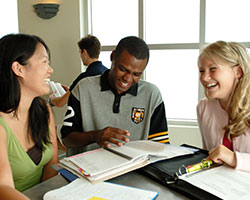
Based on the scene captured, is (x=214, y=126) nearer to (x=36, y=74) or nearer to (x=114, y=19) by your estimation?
(x=36, y=74)

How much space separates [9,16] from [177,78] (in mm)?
2808

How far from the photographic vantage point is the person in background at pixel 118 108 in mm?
1613

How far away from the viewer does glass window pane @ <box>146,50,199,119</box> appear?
11.0 ft

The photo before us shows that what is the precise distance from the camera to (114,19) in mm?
3648

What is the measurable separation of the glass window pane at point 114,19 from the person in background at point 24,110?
89.6 inches

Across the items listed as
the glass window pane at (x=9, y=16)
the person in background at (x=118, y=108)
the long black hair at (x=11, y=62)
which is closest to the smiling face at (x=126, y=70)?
the person in background at (x=118, y=108)

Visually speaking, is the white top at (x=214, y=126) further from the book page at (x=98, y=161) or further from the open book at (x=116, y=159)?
the book page at (x=98, y=161)

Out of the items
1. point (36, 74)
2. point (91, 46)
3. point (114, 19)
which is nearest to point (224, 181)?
point (36, 74)

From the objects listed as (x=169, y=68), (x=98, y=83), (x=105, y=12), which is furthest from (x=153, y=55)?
(x=98, y=83)

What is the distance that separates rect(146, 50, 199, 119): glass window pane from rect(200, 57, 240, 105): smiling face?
187 centimetres

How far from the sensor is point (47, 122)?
1550 millimetres

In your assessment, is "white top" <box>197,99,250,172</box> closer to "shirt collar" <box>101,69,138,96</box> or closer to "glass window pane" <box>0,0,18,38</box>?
"shirt collar" <box>101,69,138,96</box>

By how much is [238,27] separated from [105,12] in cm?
167

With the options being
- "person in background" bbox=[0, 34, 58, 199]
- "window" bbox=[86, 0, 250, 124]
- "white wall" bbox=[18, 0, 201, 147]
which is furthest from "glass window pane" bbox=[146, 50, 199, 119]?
"person in background" bbox=[0, 34, 58, 199]
